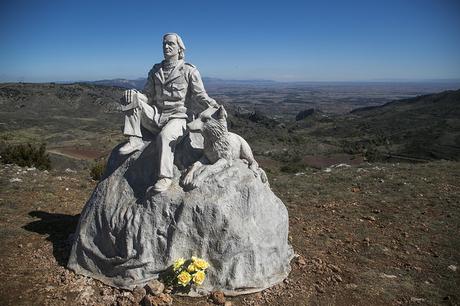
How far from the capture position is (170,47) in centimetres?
637

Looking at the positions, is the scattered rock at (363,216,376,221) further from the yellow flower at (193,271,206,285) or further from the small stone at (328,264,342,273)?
the yellow flower at (193,271,206,285)

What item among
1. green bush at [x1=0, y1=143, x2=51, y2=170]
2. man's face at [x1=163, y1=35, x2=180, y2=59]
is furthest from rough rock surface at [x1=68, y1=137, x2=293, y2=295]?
green bush at [x1=0, y1=143, x2=51, y2=170]

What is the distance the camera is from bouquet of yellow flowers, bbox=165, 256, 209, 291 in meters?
5.29

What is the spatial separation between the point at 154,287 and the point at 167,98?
10.2 ft

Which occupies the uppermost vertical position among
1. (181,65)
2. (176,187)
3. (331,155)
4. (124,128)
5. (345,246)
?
(181,65)

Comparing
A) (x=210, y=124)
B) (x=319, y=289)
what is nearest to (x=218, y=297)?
(x=319, y=289)

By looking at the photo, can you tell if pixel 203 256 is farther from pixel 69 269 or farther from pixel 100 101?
pixel 100 101

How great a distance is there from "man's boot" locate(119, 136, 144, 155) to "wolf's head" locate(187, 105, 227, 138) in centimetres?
109

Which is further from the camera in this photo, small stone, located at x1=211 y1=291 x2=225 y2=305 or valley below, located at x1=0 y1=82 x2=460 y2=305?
valley below, located at x1=0 y1=82 x2=460 y2=305

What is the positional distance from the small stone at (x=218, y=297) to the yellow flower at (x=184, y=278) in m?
0.45

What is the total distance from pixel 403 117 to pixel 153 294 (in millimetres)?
59096

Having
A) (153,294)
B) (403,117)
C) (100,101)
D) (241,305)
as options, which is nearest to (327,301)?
(241,305)

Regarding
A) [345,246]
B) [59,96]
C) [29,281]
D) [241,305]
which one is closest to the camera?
[241,305]

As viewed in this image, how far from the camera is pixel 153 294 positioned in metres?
5.43
